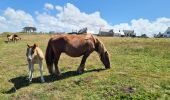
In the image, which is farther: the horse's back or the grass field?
the horse's back

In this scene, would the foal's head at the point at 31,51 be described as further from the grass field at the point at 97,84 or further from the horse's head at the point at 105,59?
the horse's head at the point at 105,59

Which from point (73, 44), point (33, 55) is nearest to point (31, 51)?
point (33, 55)

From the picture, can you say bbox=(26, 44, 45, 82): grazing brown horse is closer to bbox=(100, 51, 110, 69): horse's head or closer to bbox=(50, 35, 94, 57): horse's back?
bbox=(50, 35, 94, 57): horse's back

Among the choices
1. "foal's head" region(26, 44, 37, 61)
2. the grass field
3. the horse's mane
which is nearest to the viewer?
the grass field

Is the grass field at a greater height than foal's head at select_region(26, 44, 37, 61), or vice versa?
foal's head at select_region(26, 44, 37, 61)

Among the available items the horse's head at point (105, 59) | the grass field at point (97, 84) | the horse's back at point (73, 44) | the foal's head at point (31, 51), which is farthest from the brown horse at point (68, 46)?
the foal's head at point (31, 51)

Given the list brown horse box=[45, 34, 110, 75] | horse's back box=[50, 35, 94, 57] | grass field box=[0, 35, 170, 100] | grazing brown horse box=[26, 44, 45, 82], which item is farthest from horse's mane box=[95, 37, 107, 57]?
grazing brown horse box=[26, 44, 45, 82]

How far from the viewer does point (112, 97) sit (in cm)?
1309

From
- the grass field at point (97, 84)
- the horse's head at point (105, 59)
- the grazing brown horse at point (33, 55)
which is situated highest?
the grazing brown horse at point (33, 55)

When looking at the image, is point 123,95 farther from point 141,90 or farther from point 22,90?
point 22,90

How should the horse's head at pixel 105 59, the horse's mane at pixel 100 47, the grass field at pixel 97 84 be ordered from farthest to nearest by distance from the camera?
the horse's head at pixel 105 59
the horse's mane at pixel 100 47
the grass field at pixel 97 84

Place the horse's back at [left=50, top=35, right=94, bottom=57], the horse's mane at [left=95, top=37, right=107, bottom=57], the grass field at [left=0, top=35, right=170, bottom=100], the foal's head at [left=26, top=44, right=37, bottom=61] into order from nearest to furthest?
the grass field at [left=0, top=35, right=170, bottom=100]
the foal's head at [left=26, top=44, right=37, bottom=61]
the horse's back at [left=50, top=35, right=94, bottom=57]
the horse's mane at [left=95, top=37, right=107, bottom=57]

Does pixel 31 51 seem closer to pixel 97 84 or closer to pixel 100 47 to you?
pixel 97 84

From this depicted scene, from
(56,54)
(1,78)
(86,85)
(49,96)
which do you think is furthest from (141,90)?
(1,78)
